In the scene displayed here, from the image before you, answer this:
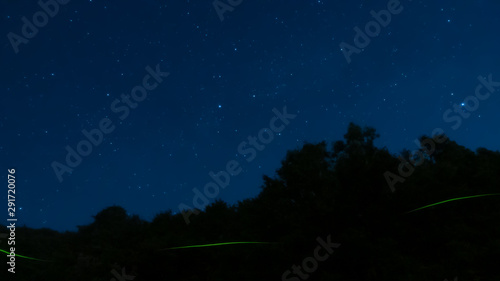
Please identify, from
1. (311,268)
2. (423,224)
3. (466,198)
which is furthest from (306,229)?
(466,198)

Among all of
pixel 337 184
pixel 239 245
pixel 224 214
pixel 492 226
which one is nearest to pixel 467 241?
pixel 492 226

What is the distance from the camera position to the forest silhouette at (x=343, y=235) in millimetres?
12070

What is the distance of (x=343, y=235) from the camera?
12219 millimetres

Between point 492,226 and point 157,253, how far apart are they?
12888 millimetres

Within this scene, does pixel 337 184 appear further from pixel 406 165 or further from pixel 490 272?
pixel 490 272

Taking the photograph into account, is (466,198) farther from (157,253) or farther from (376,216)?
(157,253)

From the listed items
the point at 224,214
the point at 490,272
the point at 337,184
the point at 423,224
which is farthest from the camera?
the point at 224,214

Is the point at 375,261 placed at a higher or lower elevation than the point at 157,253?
lower

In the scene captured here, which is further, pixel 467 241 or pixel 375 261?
pixel 467 241

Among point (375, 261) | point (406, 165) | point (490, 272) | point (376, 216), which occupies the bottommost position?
point (490, 272)

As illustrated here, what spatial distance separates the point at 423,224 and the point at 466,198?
2343 mm

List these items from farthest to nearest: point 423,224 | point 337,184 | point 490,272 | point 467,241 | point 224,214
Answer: point 224,214 < point 337,184 < point 423,224 < point 467,241 < point 490,272

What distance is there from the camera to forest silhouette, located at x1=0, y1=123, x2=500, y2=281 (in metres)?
12.1

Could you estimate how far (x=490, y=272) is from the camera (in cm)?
1175
